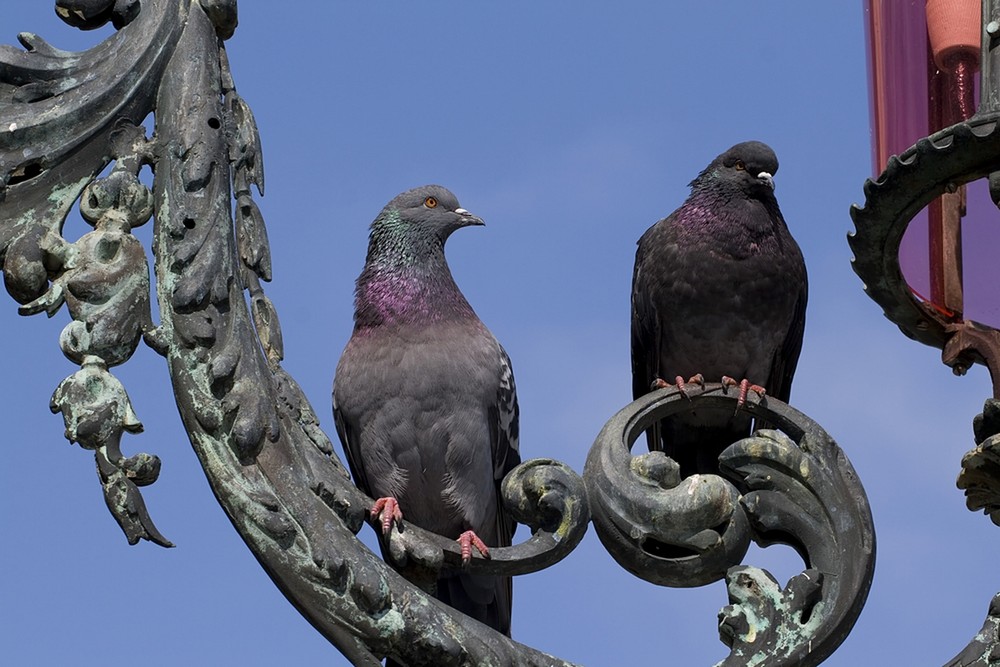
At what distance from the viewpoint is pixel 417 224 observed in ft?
21.0

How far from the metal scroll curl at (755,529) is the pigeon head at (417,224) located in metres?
2.37

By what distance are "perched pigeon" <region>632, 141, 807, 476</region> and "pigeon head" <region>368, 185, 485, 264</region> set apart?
1102 mm

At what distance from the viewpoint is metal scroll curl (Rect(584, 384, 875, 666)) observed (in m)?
3.66

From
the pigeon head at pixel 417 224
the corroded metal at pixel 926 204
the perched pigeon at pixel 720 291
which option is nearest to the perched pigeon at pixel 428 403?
the pigeon head at pixel 417 224

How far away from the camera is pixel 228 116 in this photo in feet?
13.5

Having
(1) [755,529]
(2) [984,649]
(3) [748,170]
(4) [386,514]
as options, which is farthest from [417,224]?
(2) [984,649]

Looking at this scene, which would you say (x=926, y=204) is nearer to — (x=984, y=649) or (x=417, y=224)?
(x=984, y=649)

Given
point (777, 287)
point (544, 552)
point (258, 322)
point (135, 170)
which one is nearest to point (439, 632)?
point (544, 552)

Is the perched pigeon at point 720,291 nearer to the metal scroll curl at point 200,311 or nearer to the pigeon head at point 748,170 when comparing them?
the pigeon head at point 748,170

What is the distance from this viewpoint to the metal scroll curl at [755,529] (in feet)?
12.0

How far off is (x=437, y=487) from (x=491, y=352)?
560mm

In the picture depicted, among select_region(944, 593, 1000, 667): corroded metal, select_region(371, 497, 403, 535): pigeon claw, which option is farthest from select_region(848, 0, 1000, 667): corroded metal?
select_region(371, 497, 403, 535): pigeon claw

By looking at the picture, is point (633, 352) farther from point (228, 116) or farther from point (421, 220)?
point (228, 116)

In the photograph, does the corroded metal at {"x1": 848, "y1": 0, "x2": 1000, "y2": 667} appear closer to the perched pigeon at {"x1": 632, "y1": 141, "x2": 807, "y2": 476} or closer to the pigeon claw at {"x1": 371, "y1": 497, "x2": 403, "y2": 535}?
the pigeon claw at {"x1": 371, "y1": 497, "x2": 403, "y2": 535}
